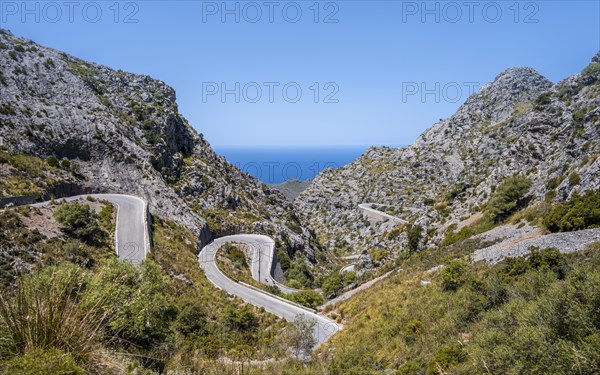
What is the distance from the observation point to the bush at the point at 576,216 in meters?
20.3

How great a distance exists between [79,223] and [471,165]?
78.2m

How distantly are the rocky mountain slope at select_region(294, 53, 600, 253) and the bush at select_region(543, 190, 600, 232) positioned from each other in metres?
4.12

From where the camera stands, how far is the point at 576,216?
20.9 m

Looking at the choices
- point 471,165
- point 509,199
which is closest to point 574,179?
point 509,199

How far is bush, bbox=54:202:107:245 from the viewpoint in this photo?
2588 cm

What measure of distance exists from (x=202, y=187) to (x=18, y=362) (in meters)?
56.8

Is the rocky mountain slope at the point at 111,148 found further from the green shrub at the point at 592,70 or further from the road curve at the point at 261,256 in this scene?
the green shrub at the point at 592,70

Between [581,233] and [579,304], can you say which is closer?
[579,304]

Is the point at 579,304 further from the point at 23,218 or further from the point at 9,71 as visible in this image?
the point at 9,71

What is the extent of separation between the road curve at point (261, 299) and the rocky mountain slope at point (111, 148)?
7.01m

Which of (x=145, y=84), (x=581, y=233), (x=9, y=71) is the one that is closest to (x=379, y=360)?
(x=581, y=233)

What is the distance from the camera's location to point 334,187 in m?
109

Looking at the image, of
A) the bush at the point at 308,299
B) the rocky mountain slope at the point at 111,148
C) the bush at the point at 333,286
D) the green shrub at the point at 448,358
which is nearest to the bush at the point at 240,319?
the bush at the point at 308,299

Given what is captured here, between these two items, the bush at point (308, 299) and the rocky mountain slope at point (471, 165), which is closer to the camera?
the bush at point (308, 299)
